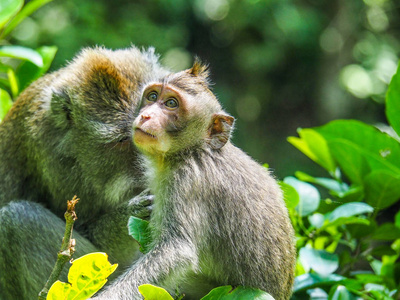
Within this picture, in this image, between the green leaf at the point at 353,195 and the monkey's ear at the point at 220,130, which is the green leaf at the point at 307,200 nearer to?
the green leaf at the point at 353,195

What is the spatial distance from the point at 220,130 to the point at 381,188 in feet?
3.94

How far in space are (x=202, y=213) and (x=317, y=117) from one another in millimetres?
9832

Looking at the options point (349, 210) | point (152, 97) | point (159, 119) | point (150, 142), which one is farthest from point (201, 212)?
point (349, 210)

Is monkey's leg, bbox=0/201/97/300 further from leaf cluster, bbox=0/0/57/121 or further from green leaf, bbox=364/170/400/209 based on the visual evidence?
green leaf, bbox=364/170/400/209

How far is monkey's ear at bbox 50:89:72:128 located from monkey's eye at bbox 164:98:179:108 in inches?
37.5

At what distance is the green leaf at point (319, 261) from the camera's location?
11.5ft

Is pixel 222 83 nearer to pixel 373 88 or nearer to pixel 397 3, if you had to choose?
pixel 373 88

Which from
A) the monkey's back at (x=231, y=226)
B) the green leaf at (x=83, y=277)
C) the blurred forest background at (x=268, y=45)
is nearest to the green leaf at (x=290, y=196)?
the monkey's back at (x=231, y=226)

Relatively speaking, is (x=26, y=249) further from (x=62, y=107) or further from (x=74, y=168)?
(x=62, y=107)

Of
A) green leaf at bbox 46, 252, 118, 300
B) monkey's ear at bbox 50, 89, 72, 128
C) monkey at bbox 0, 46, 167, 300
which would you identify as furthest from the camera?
monkey's ear at bbox 50, 89, 72, 128

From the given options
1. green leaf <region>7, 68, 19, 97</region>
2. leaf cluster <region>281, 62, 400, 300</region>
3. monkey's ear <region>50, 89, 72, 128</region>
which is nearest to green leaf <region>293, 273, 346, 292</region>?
leaf cluster <region>281, 62, 400, 300</region>

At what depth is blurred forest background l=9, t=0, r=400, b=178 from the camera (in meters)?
11.5

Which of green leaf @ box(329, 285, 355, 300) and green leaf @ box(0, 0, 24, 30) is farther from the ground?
green leaf @ box(0, 0, 24, 30)

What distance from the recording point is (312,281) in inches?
144
